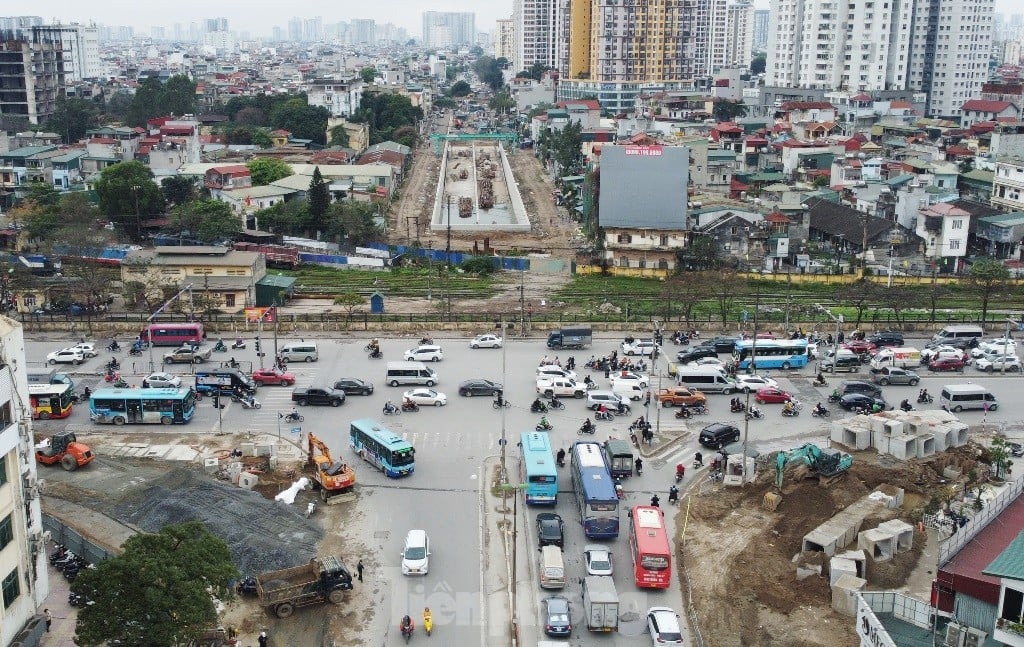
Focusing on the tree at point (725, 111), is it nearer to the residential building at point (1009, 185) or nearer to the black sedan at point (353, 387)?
the residential building at point (1009, 185)

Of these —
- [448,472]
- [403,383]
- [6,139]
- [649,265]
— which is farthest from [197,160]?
[448,472]

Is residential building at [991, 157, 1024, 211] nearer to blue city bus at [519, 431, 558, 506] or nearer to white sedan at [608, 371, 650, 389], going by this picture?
white sedan at [608, 371, 650, 389]

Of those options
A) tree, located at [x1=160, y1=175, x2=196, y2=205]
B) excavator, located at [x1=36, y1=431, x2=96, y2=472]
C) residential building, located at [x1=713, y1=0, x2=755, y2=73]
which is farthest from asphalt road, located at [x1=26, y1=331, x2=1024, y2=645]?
residential building, located at [x1=713, y1=0, x2=755, y2=73]

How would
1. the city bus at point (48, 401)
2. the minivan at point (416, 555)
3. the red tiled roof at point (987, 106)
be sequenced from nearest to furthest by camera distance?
the minivan at point (416, 555), the city bus at point (48, 401), the red tiled roof at point (987, 106)

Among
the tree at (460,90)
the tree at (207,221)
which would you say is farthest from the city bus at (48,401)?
the tree at (460,90)

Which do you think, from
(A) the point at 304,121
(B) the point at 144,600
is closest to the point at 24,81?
(A) the point at 304,121
